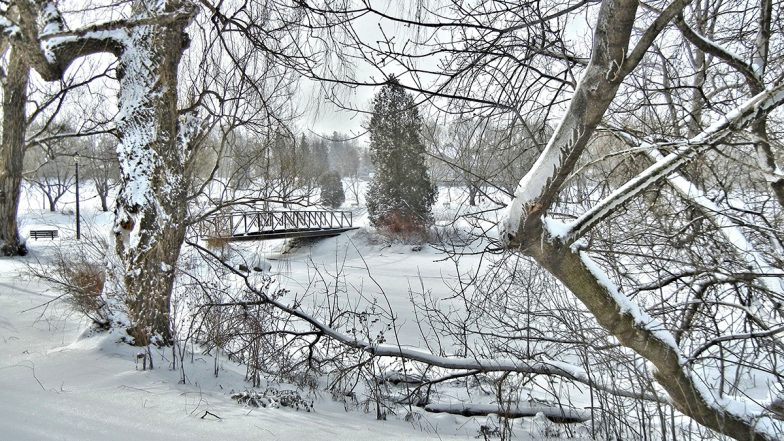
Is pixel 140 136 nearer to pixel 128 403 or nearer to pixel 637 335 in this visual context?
pixel 128 403

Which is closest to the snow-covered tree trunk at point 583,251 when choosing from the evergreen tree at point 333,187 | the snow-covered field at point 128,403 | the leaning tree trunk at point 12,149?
the snow-covered field at point 128,403

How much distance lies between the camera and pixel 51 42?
4621 mm

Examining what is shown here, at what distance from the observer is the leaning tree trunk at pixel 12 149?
41.4 feet

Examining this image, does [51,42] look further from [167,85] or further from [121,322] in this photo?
[121,322]

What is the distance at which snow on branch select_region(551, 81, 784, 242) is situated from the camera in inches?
99.0

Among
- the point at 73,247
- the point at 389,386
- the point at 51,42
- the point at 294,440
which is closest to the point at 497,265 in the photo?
the point at 294,440

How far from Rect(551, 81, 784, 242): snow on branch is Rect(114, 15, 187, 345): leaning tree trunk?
403 centimetres

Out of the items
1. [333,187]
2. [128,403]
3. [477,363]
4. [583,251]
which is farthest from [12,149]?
[333,187]

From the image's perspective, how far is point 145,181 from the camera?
4.88 meters

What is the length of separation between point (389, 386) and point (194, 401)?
2.39m

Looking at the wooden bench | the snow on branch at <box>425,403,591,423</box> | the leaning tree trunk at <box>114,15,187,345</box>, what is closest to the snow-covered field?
the snow on branch at <box>425,403,591,423</box>

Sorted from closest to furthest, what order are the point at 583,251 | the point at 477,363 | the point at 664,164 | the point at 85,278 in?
the point at 664,164 → the point at 583,251 → the point at 477,363 → the point at 85,278

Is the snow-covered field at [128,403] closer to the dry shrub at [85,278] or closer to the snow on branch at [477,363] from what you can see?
the dry shrub at [85,278]

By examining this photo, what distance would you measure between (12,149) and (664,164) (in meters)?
15.6
